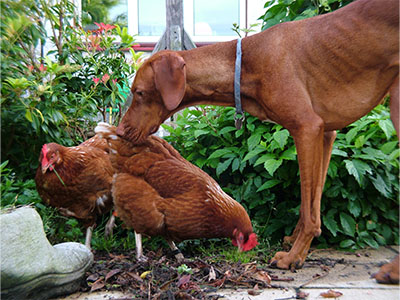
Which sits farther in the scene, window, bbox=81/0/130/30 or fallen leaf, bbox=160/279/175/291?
window, bbox=81/0/130/30

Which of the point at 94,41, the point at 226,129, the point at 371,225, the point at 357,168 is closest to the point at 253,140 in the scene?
the point at 226,129

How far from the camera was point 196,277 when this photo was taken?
2.19 meters

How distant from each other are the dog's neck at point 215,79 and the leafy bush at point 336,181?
0.58 meters

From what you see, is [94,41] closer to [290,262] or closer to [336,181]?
[336,181]

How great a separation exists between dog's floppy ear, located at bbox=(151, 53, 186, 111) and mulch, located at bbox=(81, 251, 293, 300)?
107 centimetres

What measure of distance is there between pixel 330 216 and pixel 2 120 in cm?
289

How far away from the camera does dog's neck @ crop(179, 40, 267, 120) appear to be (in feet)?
7.47

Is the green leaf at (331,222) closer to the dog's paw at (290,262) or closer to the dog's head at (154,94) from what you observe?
the dog's paw at (290,262)

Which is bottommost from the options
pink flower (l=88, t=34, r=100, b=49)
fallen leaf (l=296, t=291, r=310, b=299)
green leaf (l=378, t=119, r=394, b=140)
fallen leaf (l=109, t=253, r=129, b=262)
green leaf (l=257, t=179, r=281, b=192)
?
fallen leaf (l=109, t=253, r=129, b=262)

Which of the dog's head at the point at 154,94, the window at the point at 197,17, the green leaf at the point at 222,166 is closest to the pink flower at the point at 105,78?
the dog's head at the point at 154,94

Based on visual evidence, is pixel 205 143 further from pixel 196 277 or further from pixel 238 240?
pixel 196 277

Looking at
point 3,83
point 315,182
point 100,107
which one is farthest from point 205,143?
point 3,83

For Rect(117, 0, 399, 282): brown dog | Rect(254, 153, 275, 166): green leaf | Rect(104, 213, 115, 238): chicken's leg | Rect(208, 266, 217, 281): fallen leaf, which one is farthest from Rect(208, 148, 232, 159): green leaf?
Rect(208, 266, 217, 281): fallen leaf

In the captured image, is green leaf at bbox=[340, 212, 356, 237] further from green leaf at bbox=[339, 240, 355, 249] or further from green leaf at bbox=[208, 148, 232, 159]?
green leaf at bbox=[208, 148, 232, 159]
